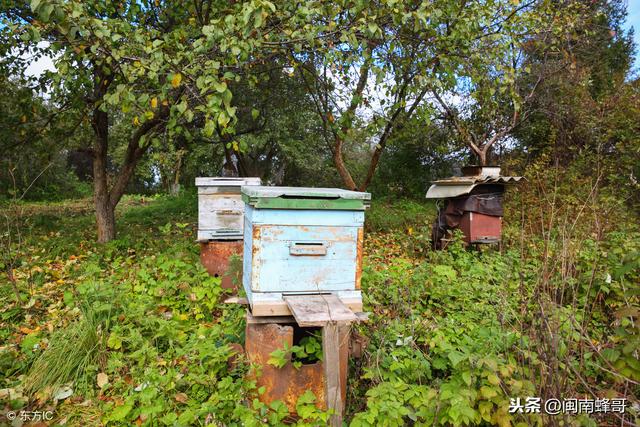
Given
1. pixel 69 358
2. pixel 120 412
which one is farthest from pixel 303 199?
pixel 69 358

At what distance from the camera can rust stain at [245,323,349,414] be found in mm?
2838

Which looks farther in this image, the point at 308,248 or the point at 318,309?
the point at 308,248

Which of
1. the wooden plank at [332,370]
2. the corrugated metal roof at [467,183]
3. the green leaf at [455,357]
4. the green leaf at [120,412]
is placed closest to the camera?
the green leaf at [455,357]

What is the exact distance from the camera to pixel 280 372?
2854mm

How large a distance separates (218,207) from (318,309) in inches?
107

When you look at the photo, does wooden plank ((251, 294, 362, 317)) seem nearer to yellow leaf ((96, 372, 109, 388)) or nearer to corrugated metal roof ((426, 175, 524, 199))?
yellow leaf ((96, 372, 109, 388))

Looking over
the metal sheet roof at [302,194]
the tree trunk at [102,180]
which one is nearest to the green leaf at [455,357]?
the metal sheet roof at [302,194]

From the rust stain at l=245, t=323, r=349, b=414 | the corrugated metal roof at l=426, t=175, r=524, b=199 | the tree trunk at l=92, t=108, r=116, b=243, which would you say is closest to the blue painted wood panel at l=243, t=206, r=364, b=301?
the rust stain at l=245, t=323, r=349, b=414

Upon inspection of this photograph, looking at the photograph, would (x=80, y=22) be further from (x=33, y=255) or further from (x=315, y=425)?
(x=33, y=255)

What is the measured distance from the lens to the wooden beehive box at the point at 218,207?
4953 millimetres

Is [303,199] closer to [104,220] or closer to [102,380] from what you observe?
[102,380]

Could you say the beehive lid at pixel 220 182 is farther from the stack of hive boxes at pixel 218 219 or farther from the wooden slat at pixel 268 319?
the wooden slat at pixel 268 319

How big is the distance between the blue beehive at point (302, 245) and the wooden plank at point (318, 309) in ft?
0.23

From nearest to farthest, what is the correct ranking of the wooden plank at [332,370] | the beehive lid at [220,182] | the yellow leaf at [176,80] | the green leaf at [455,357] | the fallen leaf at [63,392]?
the green leaf at [455,357], the wooden plank at [332,370], the fallen leaf at [63,392], the yellow leaf at [176,80], the beehive lid at [220,182]
